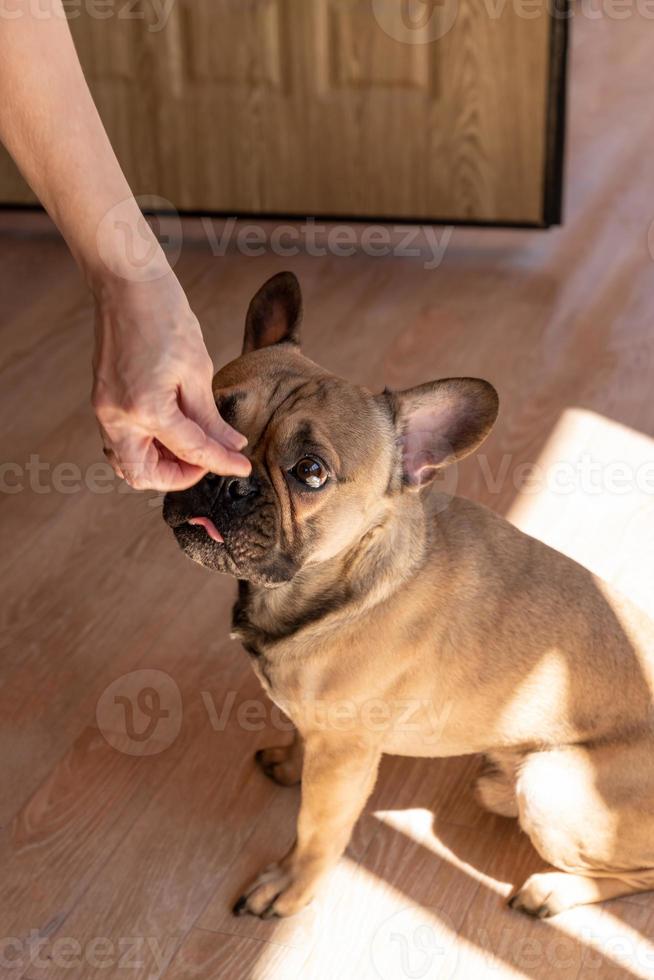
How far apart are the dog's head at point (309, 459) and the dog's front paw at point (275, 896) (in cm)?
61

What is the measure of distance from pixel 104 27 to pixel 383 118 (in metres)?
0.95

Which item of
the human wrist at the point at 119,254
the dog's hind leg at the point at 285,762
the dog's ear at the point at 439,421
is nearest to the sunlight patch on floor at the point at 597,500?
the dog's hind leg at the point at 285,762

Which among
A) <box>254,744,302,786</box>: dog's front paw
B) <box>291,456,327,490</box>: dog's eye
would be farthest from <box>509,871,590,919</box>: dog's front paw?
<box>291,456,327,490</box>: dog's eye

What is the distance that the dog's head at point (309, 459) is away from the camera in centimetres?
181

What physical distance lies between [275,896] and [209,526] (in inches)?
29.1

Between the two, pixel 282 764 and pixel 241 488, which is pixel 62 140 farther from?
pixel 282 764

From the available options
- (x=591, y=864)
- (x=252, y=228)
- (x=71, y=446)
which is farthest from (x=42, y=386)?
(x=591, y=864)

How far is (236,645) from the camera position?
105 inches

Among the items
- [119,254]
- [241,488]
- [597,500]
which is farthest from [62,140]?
[597,500]

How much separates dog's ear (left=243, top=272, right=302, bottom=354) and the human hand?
0.35m

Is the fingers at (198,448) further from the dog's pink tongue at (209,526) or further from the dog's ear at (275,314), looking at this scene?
the dog's ear at (275,314)

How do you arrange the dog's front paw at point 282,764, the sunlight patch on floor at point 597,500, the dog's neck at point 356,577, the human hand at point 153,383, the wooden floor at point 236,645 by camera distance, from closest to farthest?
the human hand at point 153,383
the dog's neck at point 356,577
the wooden floor at point 236,645
the dog's front paw at point 282,764
the sunlight patch on floor at point 597,500

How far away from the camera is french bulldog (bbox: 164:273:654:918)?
185cm

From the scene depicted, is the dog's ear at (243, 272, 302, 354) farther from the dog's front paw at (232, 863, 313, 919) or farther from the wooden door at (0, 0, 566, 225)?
the wooden door at (0, 0, 566, 225)
